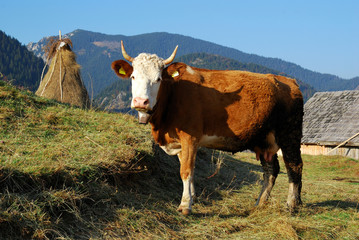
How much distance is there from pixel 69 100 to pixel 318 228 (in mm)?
8811

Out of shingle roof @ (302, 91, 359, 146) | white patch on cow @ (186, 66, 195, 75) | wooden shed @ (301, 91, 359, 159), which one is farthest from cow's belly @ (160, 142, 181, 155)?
shingle roof @ (302, 91, 359, 146)

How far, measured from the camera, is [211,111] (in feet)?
17.9

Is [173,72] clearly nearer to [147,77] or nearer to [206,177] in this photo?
[147,77]

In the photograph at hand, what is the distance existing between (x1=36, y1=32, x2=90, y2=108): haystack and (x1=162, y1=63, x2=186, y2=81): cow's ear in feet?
22.1

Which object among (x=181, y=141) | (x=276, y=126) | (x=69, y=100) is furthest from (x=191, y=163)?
(x=69, y=100)

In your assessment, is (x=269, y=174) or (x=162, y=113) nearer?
(x=162, y=113)

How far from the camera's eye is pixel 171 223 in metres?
4.98

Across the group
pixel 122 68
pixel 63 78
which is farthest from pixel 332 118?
pixel 122 68

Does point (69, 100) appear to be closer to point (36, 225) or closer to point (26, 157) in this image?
point (26, 157)

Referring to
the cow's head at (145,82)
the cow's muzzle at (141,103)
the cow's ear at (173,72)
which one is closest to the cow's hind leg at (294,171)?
the cow's ear at (173,72)

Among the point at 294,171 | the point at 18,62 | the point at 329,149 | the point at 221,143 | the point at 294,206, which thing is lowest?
the point at 329,149

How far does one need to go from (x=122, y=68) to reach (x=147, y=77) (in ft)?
2.09

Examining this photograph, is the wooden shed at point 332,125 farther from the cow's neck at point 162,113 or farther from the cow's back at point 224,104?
the cow's neck at point 162,113

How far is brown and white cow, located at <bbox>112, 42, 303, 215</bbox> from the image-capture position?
5129 millimetres
